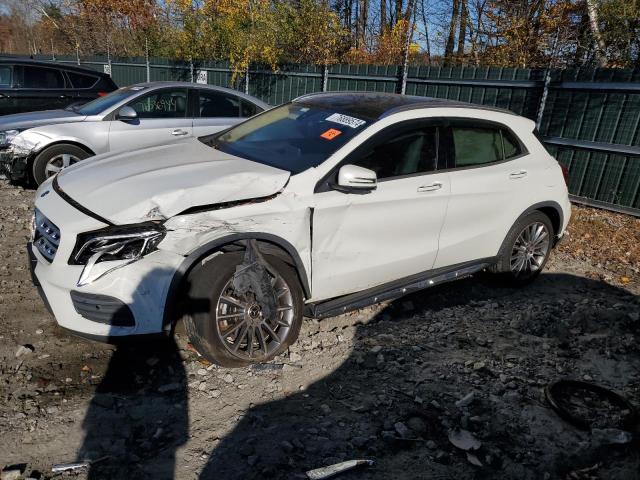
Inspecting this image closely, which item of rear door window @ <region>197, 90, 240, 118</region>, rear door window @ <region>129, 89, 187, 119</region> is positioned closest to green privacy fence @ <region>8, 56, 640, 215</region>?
rear door window @ <region>197, 90, 240, 118</region>

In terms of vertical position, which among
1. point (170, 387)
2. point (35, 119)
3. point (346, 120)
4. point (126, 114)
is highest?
point (346, 120)

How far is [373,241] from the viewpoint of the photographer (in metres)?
3.67

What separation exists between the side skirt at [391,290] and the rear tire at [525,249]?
22cm

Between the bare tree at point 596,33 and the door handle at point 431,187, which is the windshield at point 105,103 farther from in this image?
the bare tree at point 596,33

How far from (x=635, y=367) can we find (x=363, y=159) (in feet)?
8.28

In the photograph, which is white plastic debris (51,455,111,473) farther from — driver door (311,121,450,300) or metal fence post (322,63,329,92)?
metal fence post (322,63,329,92)

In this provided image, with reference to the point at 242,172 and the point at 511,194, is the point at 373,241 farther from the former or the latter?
the point at 511,194

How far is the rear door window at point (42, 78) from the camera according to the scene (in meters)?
8.97

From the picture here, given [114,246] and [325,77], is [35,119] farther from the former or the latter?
[325,77]

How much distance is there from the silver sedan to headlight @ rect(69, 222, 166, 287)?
4.05 m

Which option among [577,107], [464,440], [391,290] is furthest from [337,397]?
[577,107]

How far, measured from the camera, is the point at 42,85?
9.03m

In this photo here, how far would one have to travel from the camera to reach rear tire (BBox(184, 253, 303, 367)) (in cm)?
304

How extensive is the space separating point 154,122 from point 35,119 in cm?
157
